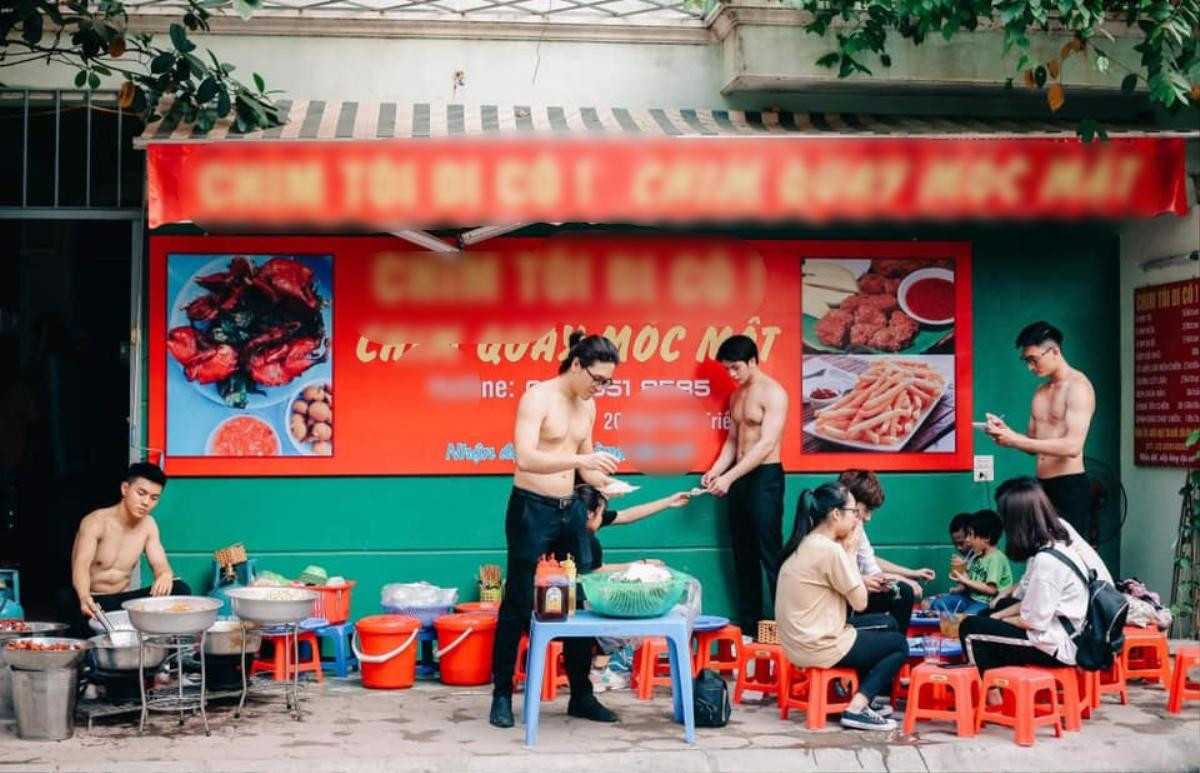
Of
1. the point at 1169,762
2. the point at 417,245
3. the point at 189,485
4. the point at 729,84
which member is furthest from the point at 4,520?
the point at 1169,762

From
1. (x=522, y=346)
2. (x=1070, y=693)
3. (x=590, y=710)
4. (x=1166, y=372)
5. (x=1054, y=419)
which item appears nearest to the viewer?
(x=1070, y=693)

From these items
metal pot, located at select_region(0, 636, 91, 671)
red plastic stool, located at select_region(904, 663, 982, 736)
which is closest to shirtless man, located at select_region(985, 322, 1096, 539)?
red plastic stool, located at select_region(904, 663, 982, 736)

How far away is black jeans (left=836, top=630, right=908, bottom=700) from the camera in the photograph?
24.0 ft

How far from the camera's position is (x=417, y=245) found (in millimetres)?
9492

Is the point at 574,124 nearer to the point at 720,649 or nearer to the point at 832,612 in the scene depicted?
the point at 720,649

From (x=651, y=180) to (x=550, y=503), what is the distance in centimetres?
206

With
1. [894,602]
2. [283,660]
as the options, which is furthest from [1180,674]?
[283,660]

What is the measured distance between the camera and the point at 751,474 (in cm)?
936

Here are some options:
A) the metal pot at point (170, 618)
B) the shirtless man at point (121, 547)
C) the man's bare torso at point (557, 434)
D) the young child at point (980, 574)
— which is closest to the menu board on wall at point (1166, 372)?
the young child at point (980, 574)

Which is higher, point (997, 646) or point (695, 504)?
point (695, 504)

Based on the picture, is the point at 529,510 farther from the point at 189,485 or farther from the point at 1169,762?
the point at 1169,762

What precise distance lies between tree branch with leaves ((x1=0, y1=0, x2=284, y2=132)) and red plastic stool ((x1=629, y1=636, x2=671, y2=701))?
4.00m

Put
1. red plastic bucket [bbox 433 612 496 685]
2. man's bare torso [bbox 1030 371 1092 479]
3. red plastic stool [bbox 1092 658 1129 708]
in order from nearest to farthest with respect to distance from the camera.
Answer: red plastic stool [bbox 1092 658 1129 708] < red plastic bucket [bbox 433 612 496 685] < man's bare torso [bbox 1030 371 1092 479]

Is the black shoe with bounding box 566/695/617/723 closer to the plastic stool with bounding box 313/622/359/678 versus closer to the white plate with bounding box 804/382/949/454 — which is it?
the plastic stool with bounding box 313/622/359/678
